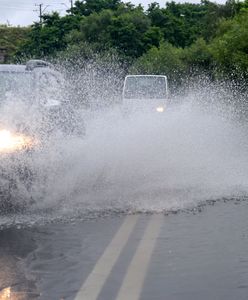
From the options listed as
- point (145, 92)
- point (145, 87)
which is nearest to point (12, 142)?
point (145, 92)

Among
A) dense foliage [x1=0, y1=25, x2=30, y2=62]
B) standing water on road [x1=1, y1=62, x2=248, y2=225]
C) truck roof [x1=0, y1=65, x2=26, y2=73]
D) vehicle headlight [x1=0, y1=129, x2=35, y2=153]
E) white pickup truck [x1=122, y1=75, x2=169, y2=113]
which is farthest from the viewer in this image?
dense foliage [x1=0, y1=25, x2=30, y2=62]

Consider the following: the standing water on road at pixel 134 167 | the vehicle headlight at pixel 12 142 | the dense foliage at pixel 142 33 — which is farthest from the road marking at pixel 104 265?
the dense foliage at pixel 142 33

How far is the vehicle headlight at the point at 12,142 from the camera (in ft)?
Result: 27.3

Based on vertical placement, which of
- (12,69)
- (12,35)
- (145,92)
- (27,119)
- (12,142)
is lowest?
(145,92)

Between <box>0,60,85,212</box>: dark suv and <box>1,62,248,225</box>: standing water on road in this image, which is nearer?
<box>0,60,85,212</box>: dark suv

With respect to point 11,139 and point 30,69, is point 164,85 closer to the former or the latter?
point 30,69

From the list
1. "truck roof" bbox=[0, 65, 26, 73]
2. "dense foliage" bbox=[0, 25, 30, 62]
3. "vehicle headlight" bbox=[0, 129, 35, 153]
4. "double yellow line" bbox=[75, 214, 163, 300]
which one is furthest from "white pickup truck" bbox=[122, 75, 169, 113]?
"dense foliage" bbox=[0, 25, 30, 62]

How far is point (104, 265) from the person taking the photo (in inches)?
236

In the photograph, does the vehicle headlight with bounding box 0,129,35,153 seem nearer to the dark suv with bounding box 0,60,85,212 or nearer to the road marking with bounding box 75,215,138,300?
the dark suv with bounding box 0,60,85,212

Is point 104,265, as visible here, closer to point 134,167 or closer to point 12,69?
point 134,167

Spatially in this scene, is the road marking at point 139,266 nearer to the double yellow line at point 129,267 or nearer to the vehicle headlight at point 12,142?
the double yellow line at point 129,267

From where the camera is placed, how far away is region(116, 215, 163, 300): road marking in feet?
17.3

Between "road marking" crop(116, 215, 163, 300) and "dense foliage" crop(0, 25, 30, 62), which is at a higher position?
"dense foliage" crop(0, 25, 30, 62)

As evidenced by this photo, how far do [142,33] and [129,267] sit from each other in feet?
127
